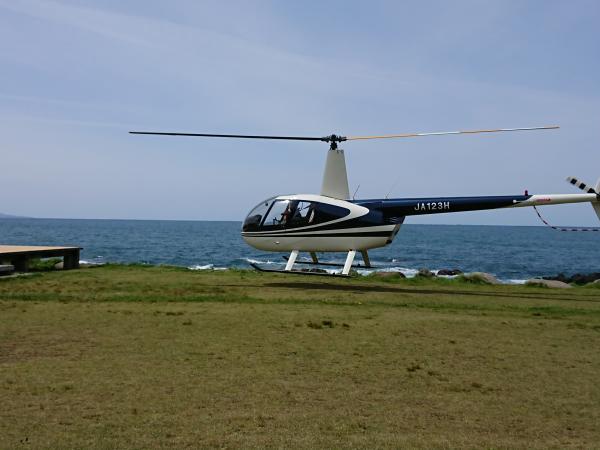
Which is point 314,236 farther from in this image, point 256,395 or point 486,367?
point 256,395

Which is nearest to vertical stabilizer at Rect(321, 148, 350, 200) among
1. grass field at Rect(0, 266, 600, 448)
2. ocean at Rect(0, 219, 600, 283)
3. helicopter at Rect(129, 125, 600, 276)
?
helicopter at Rect(129, 125, 600, 276)

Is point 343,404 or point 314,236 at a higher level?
point 314,236

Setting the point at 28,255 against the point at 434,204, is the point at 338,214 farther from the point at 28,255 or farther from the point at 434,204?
the point at 28,255

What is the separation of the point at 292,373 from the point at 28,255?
15.6m

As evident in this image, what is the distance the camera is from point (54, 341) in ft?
27.0

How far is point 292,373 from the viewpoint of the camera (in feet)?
22.1

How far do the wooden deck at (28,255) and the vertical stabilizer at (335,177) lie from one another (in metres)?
10.4

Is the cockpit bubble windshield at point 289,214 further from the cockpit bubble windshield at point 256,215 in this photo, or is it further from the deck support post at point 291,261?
the deck support post at point 291,261

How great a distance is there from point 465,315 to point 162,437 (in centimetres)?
832

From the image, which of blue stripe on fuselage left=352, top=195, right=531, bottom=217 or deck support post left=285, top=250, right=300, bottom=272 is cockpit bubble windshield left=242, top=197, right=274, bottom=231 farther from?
blue stripe on fuselage left=352, top=195, right=531, bottom=217

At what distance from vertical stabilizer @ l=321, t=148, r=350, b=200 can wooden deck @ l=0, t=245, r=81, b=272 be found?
10.4 metres

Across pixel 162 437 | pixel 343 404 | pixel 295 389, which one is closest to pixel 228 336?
pixel 295 389

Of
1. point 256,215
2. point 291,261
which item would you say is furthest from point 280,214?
point 291,261

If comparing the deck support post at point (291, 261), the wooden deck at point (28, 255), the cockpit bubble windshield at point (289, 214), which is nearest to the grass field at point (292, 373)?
the deck support post at point (291, 261)
